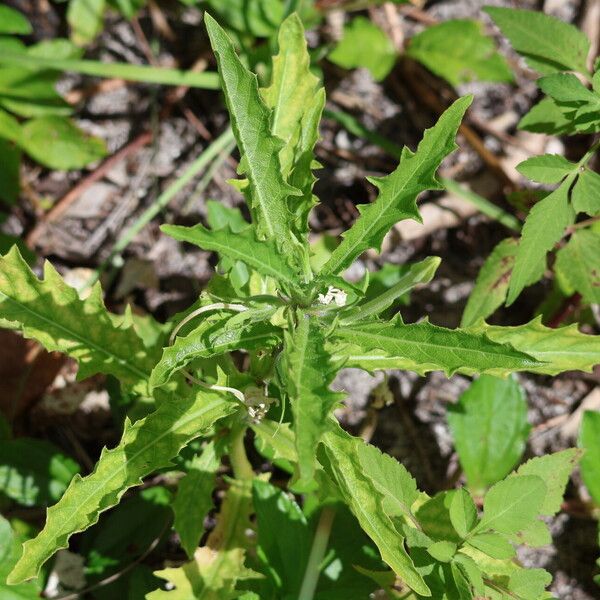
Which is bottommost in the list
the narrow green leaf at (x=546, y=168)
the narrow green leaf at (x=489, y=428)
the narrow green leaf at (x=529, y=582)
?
the narrow green leaf at (x=489, y=428)

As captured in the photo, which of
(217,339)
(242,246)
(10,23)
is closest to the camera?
(242,246)

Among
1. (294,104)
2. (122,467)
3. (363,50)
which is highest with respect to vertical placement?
(294,104)

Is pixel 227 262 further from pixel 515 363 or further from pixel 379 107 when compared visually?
pixel 379 107

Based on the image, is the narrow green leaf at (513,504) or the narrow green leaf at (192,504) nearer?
the narrow green leaf at (513,504)

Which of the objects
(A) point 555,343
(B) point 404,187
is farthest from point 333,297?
(A) point 555,343

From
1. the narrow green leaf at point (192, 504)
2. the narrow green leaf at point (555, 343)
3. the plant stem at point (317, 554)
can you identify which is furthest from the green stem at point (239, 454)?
the narrow green leaf at point (555, 343)

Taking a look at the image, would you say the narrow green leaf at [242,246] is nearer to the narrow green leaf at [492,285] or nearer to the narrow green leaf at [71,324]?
the narrow green leaf at [71,324]

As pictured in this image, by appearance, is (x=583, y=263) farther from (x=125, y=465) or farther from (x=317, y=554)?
(x=125, y=465)
